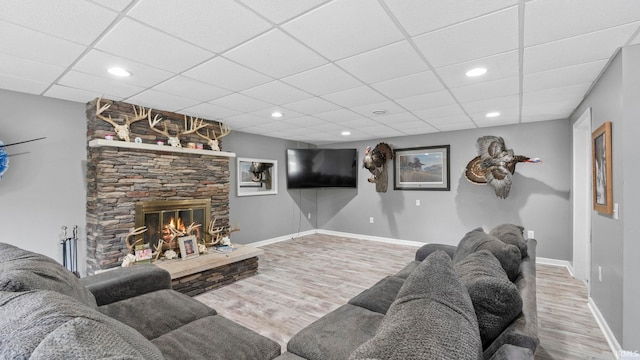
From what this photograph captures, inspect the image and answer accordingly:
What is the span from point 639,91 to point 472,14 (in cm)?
148

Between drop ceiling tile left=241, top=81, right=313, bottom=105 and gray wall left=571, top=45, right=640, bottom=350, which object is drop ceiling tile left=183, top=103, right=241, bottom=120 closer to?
drop ceiling tile left=241, top=81, right=313, bottom=105

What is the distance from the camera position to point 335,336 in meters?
1.55

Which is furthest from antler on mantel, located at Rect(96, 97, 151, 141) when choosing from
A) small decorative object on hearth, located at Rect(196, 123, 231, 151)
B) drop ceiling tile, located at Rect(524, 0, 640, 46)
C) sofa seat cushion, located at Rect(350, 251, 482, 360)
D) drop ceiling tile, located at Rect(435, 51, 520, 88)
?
drop ceiling tile, located at Rect(524, 0, 640, 46)

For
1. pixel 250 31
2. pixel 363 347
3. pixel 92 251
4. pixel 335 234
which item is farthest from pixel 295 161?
pixel 363 347

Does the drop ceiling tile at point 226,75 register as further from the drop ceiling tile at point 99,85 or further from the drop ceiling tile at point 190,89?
the drop ceiling tile at point 99,85

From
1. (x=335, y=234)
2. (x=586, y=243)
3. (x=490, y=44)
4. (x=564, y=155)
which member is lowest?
(x=335, y=234)

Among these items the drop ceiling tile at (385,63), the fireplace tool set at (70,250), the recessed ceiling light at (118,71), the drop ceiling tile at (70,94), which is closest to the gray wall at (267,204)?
the drop ceiling tile at (70,94)

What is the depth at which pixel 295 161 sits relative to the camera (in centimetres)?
645

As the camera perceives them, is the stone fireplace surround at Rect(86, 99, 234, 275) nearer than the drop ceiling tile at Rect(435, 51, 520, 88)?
No

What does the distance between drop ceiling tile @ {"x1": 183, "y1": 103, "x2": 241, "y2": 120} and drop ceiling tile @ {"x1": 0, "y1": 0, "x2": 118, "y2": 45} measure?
174cm

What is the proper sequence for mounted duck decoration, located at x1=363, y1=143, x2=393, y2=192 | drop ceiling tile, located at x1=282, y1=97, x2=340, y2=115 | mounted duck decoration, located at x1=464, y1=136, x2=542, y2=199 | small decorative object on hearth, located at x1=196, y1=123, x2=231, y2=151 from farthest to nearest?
1. mounted duck decoration, located at x1=363, y1=143, x2=393, y2=192
2. mounted duck decoration, located at x1=464, y1=136, x2=542, y2=199
3. small decorative object on hearth, located at x1=196, y1=123, x2=231, y2=151
4. drop ceiling tile, located at x1=282, y1=97, x2=340, y2=115

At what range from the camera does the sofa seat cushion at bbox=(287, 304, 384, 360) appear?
4.71 ft

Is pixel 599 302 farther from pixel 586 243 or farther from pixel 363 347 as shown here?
pixel 363 347

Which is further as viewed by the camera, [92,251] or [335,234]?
[335,234]
